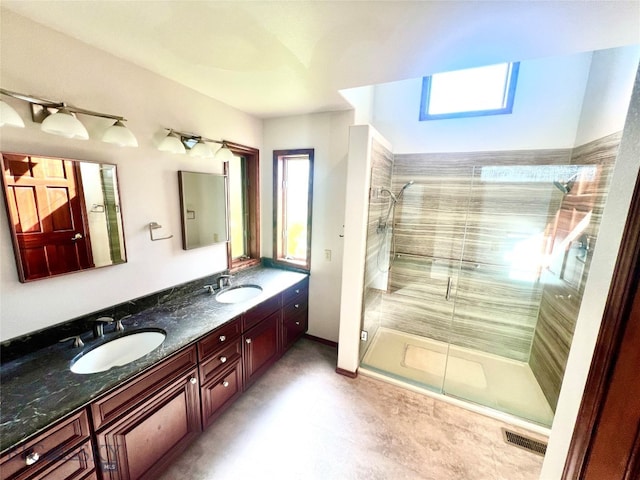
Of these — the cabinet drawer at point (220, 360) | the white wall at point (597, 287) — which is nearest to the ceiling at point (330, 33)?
the white wall at point (597, 287)

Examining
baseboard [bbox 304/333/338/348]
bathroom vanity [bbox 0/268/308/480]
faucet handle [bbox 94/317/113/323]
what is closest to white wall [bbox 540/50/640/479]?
bathroom vanity [bbox 0/268/308/480]

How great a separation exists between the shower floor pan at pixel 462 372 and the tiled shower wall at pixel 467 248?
17cm

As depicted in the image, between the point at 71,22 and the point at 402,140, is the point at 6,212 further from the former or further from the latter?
the point at 402,140

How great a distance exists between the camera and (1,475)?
89cm

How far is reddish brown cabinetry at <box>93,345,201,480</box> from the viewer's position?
4.00ft

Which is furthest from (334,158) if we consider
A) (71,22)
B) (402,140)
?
(71,22)

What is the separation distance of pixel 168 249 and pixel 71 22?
55.1 inches

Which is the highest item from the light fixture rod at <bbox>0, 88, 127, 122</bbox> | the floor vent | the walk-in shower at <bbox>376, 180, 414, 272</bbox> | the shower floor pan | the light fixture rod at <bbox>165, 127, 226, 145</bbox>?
the light fixture rod at <bbox>165, 127, 226, 145</bbox>

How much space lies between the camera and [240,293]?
2.49 meters

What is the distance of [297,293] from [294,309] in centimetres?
18

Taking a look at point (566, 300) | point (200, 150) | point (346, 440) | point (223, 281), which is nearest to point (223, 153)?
point (200, 150)

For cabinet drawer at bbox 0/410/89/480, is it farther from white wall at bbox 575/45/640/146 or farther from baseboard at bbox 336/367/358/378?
white wall at bbox 575/45/640/146

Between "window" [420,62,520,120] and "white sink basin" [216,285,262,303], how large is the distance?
2599 mm

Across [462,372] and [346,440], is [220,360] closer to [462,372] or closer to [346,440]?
[346,440]
